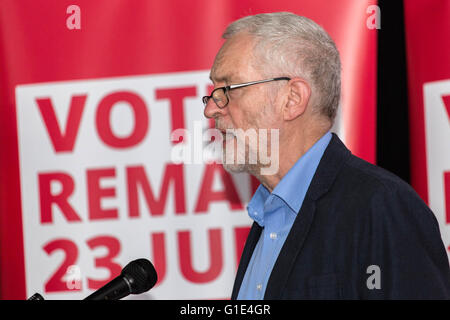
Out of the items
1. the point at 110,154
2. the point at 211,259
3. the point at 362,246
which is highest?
the point at 110,154

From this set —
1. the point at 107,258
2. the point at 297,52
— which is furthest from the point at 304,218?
the point at 107,258

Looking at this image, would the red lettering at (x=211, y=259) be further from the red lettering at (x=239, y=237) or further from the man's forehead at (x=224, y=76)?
the man's forehead at (x=224, y=76)

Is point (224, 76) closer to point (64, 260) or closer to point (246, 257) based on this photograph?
point (246, 257)

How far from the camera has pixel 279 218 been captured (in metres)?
1.45

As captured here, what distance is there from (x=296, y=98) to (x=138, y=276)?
1.92 feet

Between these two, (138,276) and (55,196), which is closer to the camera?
(138,276)

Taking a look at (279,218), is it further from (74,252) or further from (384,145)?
(74,252)

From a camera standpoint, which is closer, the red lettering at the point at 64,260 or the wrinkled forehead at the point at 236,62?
the wrinkled forehead at the point at 236,62

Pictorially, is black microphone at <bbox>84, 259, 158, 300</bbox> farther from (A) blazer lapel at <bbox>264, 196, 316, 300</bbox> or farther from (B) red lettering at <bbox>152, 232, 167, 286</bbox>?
(B) red lettering at <bbox>152, 232, 167, 286</bbox>

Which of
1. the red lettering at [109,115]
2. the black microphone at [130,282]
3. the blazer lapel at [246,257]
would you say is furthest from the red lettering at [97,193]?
the black microphone at [130,282]

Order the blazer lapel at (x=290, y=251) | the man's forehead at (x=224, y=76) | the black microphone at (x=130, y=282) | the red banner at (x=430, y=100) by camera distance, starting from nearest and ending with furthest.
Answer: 1. the black microphone at (x=130, y=282)
2. the blazer lapel at (x=290, y=251)
3. the man's forehead at (x=224, y=76)
4. the red banner at (x=430, y=100)

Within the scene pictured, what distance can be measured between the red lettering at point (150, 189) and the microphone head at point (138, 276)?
1224 mm

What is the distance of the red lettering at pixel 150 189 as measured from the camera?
246 cm

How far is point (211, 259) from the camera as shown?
244 centimetres
